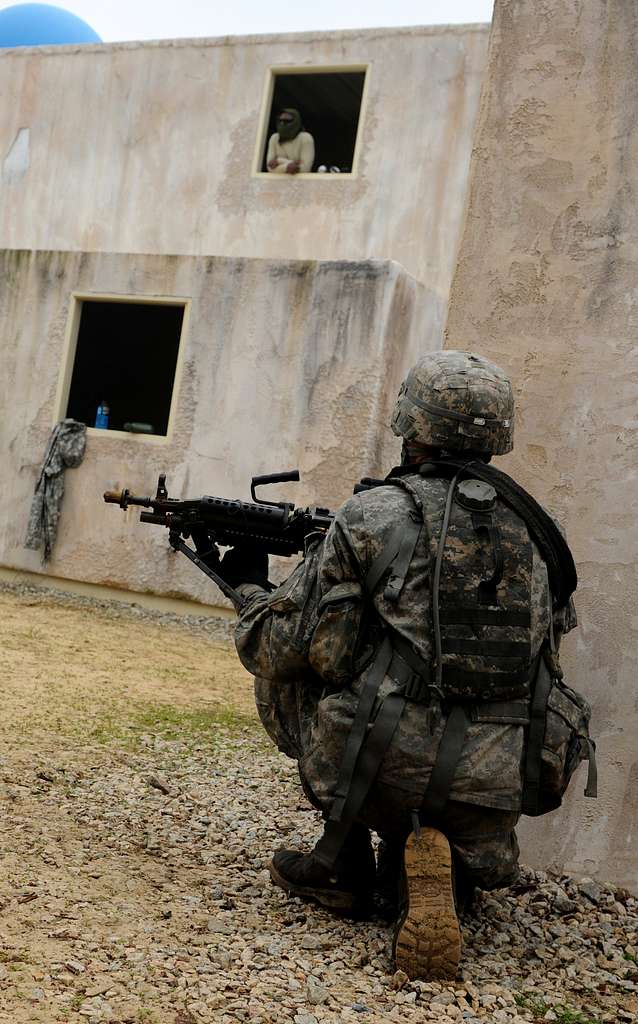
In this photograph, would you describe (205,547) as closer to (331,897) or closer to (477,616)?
(477,616)

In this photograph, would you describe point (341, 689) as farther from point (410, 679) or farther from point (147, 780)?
point (147, 780)

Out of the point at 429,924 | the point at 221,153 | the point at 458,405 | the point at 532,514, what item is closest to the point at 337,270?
the point at 221,153

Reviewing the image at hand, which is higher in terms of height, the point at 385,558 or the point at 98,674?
the point at 385,558

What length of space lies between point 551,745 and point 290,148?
10544mm

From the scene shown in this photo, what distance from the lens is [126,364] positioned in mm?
15289

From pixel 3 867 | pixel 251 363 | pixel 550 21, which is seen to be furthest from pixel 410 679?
pixel 251 363

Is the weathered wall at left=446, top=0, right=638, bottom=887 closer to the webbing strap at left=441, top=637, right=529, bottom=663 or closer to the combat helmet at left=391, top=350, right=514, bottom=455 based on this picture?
the combat helmet at left=391, top=350, right=514, bottom=455

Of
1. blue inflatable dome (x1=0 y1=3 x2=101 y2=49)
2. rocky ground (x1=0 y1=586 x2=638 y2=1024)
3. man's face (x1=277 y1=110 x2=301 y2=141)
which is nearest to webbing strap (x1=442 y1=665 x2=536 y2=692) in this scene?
rocky ground (x1=0 y1=586 x2=638 y2=1024)

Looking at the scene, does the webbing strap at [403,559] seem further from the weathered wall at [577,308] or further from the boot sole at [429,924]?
the weathered wall at [577,308]

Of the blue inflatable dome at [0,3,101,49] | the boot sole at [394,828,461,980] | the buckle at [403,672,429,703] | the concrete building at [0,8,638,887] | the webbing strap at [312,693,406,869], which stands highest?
the blue inflatable dome at [0,3,101,49]

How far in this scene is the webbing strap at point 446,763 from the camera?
9.00 ft

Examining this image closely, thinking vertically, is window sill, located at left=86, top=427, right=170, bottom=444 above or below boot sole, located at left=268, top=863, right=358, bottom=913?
above

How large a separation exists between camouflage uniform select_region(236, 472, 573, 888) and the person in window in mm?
9878

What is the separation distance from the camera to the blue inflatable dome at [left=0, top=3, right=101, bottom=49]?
1664cm
